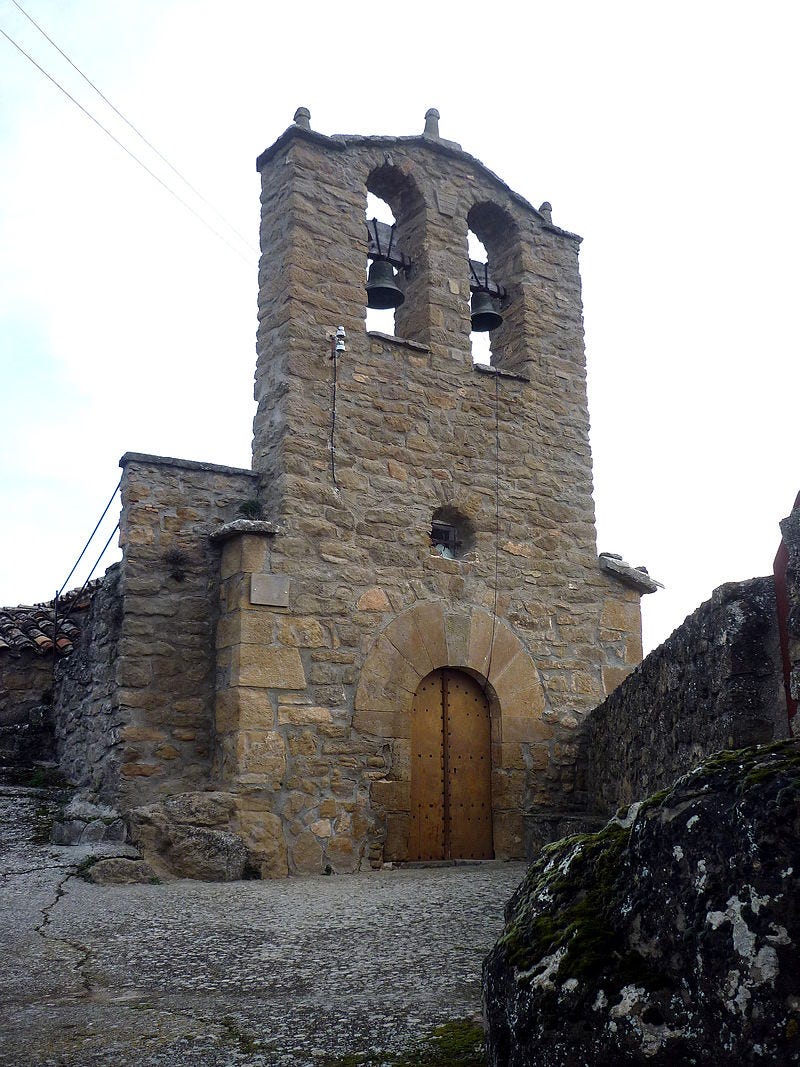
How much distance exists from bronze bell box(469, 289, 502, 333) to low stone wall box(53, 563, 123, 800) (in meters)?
3.72

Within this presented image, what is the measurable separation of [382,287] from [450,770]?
3882 mm

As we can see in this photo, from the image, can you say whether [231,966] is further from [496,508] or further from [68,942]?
[496,508]

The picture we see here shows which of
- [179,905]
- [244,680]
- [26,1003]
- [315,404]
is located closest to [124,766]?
[244,680]

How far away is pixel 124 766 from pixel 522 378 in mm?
4565

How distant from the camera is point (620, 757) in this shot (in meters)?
6.46

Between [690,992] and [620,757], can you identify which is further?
[620,757]

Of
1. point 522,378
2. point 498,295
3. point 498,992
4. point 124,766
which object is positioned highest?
point 498,295

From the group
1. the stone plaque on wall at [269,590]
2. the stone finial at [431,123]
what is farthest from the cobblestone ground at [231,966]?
the stone finial at [431,123]

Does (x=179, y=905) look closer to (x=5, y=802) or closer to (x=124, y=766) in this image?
(x=124, y=766)

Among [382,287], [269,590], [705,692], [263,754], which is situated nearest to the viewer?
[705,692]

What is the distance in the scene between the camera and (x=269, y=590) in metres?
6.71

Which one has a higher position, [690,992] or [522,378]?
[522,378]

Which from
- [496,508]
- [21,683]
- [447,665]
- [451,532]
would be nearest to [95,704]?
[21,683]

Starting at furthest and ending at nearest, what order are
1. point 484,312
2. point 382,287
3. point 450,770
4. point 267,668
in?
point 484,312, point 382,287, point 450,770, point 267,668
